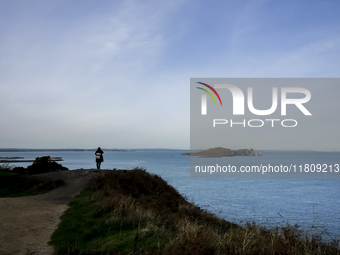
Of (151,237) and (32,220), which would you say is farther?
(32,220)

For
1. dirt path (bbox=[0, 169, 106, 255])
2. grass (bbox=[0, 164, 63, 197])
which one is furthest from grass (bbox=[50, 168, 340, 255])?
grass (bbox=[0, 164, 63, 197])

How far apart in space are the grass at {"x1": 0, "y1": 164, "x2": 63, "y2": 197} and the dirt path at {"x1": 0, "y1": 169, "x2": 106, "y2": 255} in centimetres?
78

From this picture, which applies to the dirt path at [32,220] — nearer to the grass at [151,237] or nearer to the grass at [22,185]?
→ the grass at [151,237]

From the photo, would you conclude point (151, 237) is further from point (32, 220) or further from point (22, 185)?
point (22, 185)

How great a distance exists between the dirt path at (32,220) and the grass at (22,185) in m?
0.78

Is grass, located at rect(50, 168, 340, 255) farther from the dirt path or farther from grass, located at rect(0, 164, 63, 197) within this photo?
grass, located at rect(0, 164, 63, 197)

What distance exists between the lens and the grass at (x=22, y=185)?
616 inches

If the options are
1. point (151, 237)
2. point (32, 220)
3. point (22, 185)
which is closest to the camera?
point (151, 237)

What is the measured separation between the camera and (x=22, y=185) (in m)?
17.0

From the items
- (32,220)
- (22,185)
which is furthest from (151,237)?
(22,185)

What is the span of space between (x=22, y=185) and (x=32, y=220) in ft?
25.6

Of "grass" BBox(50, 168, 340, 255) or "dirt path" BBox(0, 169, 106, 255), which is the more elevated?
"grass" BBox(50, 168, 340, 255)

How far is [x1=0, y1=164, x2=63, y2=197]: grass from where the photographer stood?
616 inches

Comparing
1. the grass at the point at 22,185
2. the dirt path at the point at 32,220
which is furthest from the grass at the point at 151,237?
the grass at the point at 22,185
